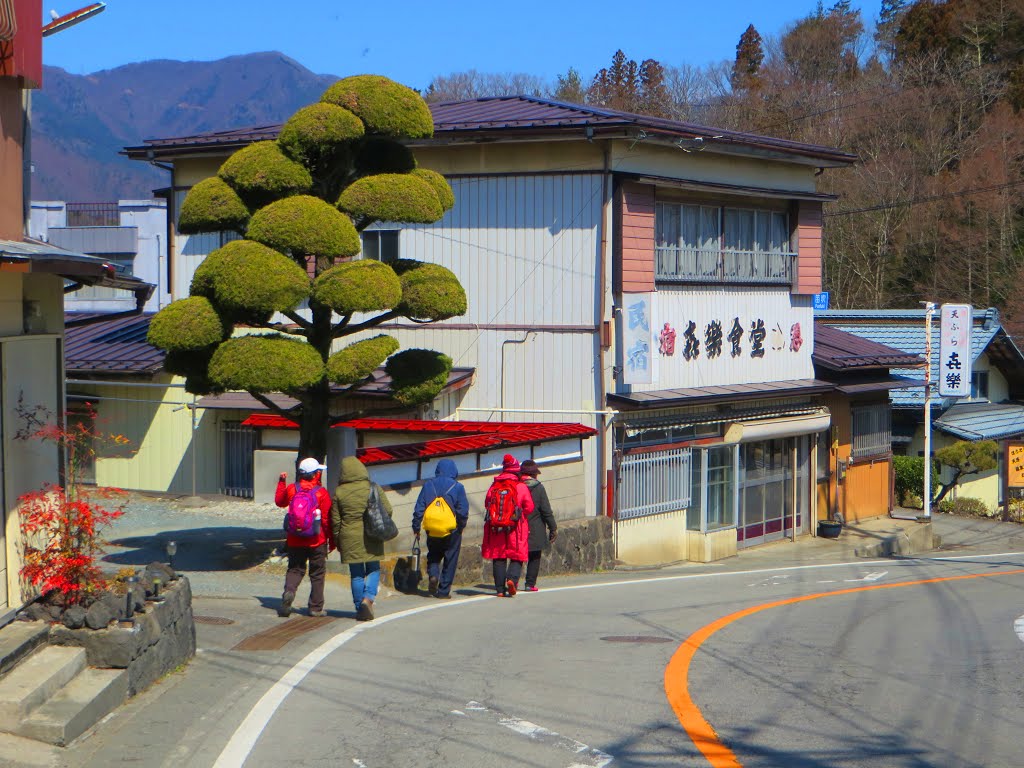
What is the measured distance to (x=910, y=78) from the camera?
4972 cm


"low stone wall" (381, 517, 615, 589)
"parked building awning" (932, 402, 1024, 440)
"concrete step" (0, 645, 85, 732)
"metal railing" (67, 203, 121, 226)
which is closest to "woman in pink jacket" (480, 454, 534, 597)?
"low stone wall" (381, 517, 615, 589)

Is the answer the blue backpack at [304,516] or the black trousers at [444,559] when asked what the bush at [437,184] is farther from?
the blue backpack at [304,516]

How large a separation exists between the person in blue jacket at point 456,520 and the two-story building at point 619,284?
6.37 meters

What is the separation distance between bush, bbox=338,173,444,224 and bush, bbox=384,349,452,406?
1.73 meters

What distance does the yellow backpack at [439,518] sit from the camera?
1276cm

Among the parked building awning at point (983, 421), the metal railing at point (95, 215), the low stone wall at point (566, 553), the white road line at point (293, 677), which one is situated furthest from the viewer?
the metal railing at point (95, 215)

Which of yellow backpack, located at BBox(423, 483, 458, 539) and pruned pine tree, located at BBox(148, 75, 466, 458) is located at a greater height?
pruned pine tree, located at BBox(148, 75, 466, 458)

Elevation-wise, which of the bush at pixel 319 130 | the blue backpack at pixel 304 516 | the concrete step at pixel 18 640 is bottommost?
the concrete step at pixel 18 640

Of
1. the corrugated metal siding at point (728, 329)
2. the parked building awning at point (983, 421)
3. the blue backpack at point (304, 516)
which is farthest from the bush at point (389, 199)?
the parked building awning at point (983, 421)

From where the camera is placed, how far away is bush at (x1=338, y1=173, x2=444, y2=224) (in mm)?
13766

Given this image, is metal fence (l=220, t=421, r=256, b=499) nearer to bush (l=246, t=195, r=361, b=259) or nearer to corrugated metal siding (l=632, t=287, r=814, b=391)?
corrugated metal siding (l=632, t=287, r=814, b=391)

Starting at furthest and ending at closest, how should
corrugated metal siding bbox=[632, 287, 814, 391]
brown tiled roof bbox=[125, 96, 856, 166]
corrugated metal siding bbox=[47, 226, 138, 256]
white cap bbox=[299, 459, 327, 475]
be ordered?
corrugated metal siding bbox=[47, 226, 138, 256], corrugated metal siding bbox=[632, 287, 814, 391], brown tiled roof bbox=[125, 96, 856, 166], white cap bbox=[299, 459, 327, 475]

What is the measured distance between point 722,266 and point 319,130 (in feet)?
34.4

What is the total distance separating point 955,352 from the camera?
26.9m
